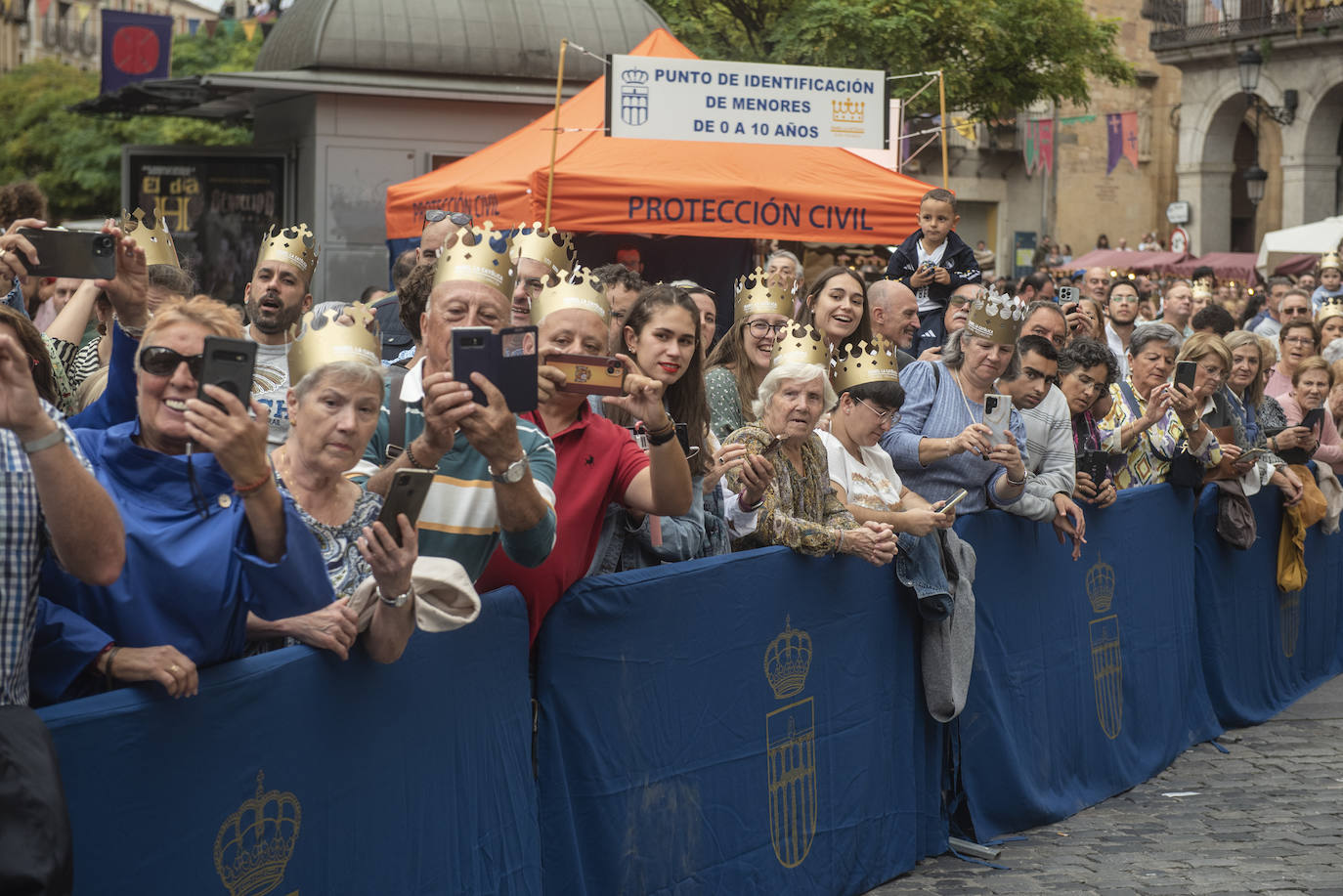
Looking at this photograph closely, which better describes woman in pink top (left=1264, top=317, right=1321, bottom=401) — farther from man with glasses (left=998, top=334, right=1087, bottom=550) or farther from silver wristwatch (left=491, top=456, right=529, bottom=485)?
silver wristwatch (left=491, top=456, right=529, bottom=485)

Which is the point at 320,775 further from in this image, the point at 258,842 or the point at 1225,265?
the point at 1225,265

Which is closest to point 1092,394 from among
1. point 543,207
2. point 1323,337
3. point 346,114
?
point 543,207

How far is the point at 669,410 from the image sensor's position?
5559 millimetres

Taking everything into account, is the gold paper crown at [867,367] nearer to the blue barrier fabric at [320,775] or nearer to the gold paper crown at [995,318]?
the gold paper crown at [995,318]

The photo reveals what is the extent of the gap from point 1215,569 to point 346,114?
33.7 feet

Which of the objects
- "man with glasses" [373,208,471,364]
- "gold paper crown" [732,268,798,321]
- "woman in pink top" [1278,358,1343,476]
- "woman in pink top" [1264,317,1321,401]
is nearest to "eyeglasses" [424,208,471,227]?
"man with glasses" [373,208,471,364]

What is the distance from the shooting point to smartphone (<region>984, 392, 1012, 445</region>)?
718cm

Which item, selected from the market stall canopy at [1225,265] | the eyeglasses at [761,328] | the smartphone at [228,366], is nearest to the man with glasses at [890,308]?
the eyeglasses at [761,328]

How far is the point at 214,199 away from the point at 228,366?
14063 mm

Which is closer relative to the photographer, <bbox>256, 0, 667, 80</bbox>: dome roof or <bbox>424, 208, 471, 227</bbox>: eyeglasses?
<bbox>424, 208, 471, 227</bbox>: eyeglasses

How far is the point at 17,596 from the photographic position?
3121 mm

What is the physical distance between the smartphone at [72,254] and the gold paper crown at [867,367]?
9.44ft

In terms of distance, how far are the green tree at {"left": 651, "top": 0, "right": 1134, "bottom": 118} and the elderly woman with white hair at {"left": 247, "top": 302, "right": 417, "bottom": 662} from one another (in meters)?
19.0

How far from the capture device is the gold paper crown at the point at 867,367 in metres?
6.55
